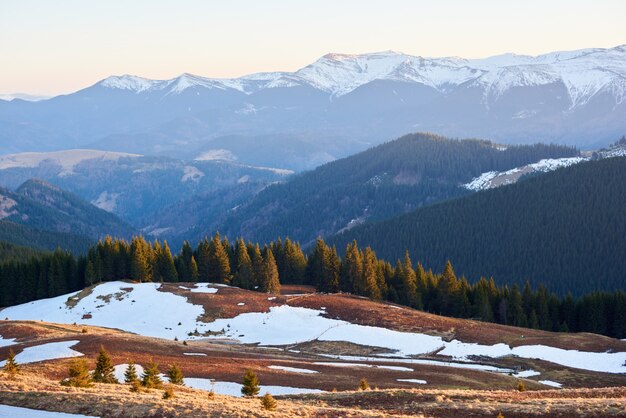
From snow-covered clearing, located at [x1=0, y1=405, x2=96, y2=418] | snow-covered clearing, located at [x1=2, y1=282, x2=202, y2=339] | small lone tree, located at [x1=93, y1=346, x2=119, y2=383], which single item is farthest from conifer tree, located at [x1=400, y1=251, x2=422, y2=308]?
snow-covered clearing, located at [x1=0, y1=405, x2=96, y2=418]

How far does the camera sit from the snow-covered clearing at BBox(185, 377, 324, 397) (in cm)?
4414

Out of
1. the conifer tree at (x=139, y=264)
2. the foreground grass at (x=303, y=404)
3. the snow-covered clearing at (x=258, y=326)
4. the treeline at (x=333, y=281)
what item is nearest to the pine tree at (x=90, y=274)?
the treeline at (x=333, y=281)

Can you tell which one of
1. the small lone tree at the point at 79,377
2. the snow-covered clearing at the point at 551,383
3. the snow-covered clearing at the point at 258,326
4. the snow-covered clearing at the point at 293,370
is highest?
the small lone tree at the point at 79,377

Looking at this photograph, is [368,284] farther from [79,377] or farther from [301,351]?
[79,377]

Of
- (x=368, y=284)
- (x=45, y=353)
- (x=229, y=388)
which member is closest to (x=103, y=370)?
(x=229, y=388)

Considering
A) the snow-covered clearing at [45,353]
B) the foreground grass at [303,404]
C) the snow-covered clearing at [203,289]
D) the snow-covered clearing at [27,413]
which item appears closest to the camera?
the snow-covered clearing at [27,413]

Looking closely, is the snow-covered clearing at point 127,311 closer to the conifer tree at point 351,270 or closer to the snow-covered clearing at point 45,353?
the snow-covered clearing at point 45,353

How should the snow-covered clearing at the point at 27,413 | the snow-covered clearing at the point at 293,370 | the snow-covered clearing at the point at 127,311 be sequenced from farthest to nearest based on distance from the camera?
the snow-covered clearing at the point at 127,311
the snow-covered clearing at the point at 293,370
the snow-covered clearing at the point at 27,413

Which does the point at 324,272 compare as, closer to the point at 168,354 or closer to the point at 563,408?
the point at 168,354

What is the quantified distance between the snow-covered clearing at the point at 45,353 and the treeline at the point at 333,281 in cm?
5172

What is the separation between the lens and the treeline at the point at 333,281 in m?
106

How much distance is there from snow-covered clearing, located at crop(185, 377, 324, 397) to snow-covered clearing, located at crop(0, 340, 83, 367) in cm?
1077

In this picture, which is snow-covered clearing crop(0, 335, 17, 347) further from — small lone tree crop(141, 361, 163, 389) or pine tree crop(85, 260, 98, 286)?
pine tree crop(85, 260, 98, 286)

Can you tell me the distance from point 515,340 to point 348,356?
71.5 feet
